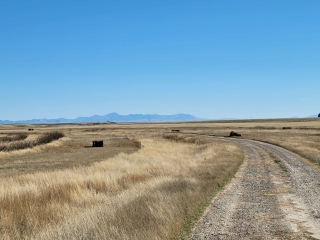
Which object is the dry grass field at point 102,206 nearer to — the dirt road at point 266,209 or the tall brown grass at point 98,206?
the tall brown grass at point 98,206

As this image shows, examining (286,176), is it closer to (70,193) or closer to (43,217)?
(70,193)

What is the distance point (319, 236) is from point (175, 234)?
11.3 feet

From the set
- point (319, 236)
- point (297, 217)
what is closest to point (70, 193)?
point (297, 217)

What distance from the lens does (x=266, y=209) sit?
41.6ft

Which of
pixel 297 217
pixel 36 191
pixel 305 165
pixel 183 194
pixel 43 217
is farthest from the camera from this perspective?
pixel 305 165

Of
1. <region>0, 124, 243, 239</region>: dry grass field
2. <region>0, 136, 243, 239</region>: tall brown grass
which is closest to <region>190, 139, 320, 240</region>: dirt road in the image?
<region>0, 124, 243, 239</region>: dry grass field

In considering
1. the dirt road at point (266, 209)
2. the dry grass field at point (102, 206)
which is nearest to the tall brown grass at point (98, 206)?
the dry grass field at point (102, 206)

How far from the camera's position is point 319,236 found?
30.2ft

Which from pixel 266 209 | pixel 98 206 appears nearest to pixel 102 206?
pixel 98 206

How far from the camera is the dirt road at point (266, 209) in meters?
9.69

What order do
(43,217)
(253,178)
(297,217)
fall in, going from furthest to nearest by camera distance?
(253,178) < (43,217) < (297,217)

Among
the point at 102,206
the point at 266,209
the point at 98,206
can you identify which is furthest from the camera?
the point at 98,206

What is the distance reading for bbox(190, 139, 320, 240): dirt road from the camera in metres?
9.69

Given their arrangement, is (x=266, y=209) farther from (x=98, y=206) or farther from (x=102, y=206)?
(x=98, y=206)
